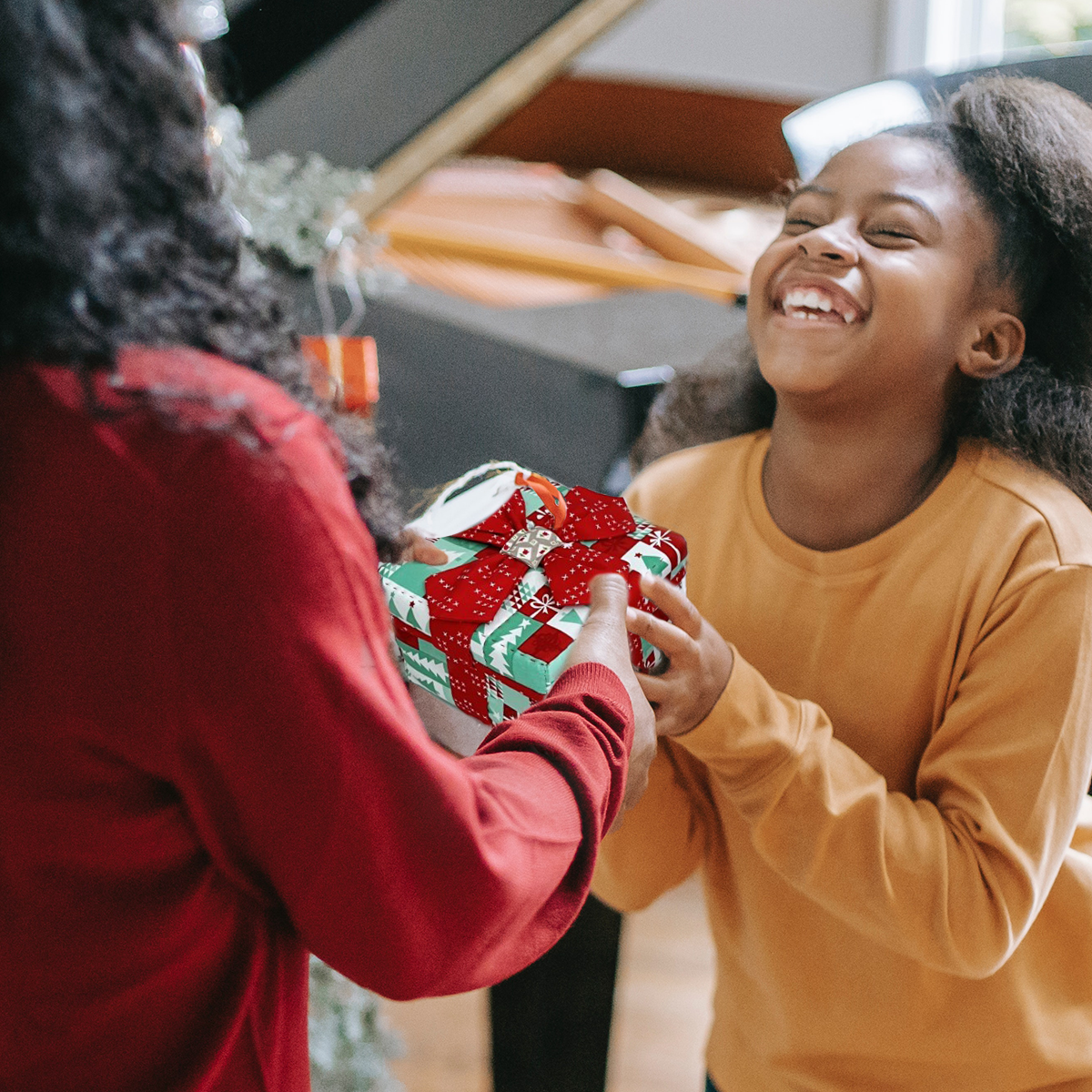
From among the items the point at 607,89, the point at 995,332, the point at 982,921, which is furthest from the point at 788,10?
the point at 982,921

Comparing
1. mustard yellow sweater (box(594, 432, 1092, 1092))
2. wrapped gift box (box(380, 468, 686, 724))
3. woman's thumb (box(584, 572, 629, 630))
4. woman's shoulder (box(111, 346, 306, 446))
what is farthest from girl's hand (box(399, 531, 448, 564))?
woman's shoulder (box(111, 346, 306, 446))

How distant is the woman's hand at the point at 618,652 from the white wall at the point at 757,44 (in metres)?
4.46

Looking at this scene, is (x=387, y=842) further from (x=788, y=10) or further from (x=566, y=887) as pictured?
(x=788, y=10)

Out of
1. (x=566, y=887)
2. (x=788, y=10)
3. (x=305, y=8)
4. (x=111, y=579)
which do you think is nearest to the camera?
(x=111, y=579)

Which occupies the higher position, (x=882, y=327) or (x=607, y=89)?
(x=882, y=327)

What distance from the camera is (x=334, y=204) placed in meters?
1.68

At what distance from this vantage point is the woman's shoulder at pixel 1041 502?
0.81 m

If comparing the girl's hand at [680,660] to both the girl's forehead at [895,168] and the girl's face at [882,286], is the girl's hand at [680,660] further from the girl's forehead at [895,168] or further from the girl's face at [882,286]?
the girl's forehead at [895,168]

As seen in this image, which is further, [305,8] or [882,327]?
[305,8]

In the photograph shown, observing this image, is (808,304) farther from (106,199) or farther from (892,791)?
(106,199)

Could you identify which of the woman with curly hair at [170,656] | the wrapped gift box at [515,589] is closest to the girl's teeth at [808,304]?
the wrapped gift box at [515,589]

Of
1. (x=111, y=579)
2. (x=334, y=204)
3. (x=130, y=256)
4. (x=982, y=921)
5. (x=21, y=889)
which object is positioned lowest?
(x=982, y=921)

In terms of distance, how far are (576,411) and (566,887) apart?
4.52 feet

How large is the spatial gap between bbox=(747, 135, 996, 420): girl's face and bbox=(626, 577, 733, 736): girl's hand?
0.21 metres
